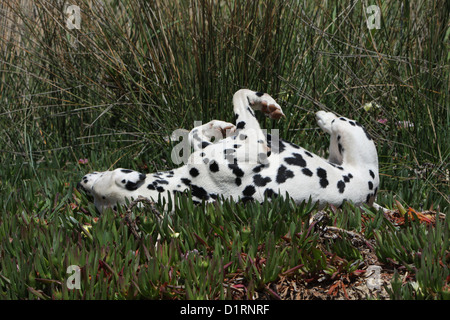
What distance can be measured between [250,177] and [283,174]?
0.19m

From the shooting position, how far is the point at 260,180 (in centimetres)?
336

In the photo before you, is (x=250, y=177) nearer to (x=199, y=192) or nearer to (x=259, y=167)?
(x=259, y=167)

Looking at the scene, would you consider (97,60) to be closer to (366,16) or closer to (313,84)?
(313,84)

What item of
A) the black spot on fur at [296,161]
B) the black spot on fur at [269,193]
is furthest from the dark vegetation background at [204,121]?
the black spot on fur at [296,161]

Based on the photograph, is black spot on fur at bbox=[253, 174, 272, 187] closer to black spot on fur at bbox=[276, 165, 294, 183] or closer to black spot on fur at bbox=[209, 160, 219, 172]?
black spot on fur at bbox=[276, 165, 294, 183]

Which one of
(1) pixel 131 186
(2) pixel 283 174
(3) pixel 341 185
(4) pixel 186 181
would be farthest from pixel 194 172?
(3) pixel 341 185

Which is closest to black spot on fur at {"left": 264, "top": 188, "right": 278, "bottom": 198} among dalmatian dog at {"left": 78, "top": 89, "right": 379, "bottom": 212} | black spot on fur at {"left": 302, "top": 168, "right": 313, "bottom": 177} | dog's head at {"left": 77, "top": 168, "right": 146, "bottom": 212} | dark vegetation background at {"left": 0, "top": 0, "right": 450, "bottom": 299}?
dalmatian dog at {"left": 78, "top": 89, "right": 379, "bottom": 212}

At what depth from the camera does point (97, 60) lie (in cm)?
508

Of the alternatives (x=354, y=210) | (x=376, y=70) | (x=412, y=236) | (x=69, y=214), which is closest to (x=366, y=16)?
(x=376, y=70)

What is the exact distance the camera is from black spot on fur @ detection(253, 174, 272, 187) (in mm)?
3357

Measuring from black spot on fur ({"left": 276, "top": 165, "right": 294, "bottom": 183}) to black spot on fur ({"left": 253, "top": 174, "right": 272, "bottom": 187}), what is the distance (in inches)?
2.3

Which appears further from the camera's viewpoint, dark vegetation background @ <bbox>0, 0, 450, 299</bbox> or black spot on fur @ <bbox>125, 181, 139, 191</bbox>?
black spot on fur @ <bbox>125, 181, 139, 191</bbox>

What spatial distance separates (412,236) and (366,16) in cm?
262

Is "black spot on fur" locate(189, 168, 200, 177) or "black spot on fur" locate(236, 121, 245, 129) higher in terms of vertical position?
"black spot on fur" locate(236, 121, 245, 129)
